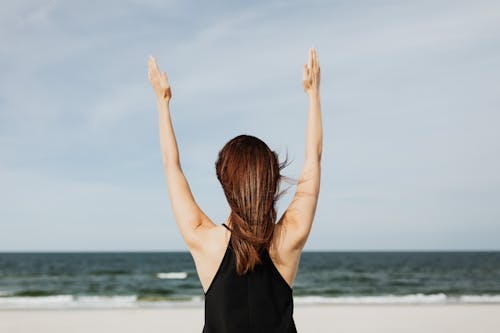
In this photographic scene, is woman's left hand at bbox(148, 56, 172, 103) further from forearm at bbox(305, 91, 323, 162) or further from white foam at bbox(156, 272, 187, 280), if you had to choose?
white foam at bbox(156, 272, 187, 280)

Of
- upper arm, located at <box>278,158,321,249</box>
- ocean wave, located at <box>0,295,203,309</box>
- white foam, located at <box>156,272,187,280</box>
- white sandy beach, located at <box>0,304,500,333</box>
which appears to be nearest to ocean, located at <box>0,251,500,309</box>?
white foam, located at <box>156,272,187,280</box>

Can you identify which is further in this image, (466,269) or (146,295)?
(466,269)

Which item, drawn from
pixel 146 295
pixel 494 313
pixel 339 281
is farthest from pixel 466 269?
pixel 494 313

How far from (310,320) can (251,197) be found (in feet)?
25.1

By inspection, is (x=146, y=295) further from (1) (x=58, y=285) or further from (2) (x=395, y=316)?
(2) (x=395, y=316)

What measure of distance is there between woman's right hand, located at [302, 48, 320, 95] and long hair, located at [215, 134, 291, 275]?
20.3 inches

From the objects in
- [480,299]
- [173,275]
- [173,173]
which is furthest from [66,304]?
[173,275]

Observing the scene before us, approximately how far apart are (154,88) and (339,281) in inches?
1040

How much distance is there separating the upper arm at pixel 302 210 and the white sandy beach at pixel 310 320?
6566 millimetres

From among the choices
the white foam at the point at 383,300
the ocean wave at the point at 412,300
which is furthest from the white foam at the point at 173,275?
the ocean wave at the point at 412,300

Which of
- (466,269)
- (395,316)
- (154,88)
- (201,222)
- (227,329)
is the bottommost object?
(466,269)

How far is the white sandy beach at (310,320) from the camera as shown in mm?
8281

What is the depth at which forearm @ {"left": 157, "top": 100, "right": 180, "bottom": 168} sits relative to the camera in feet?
6.54

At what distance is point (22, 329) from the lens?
818 cm
